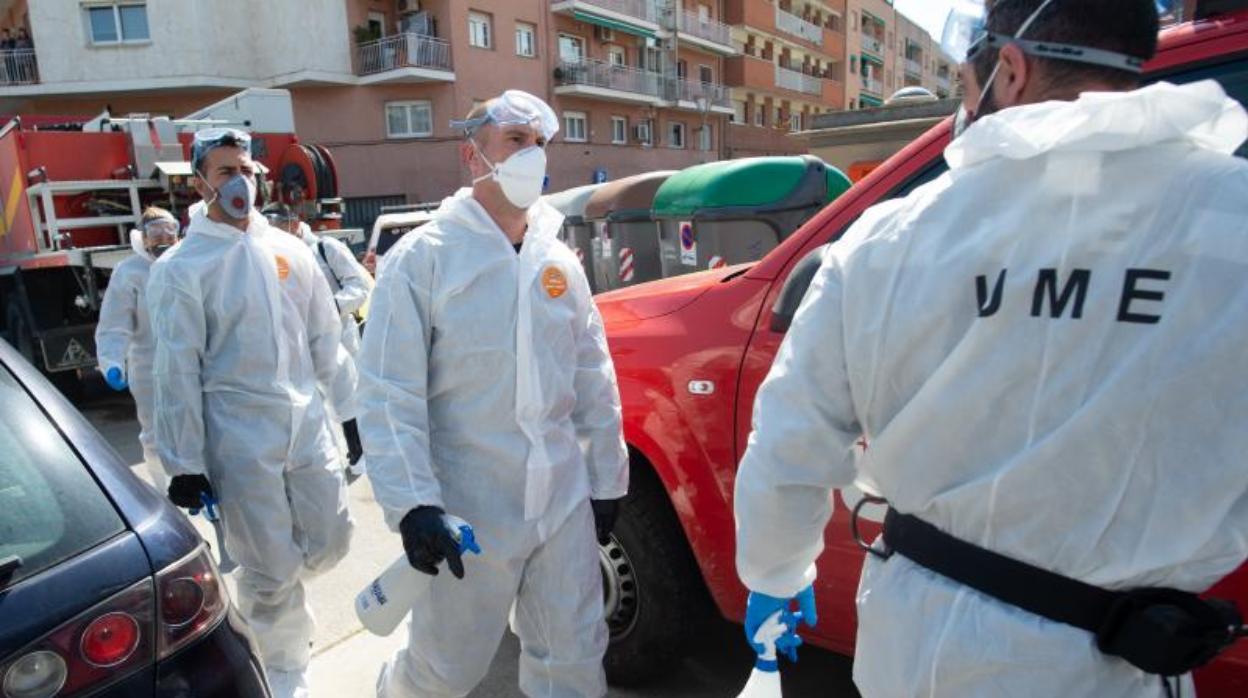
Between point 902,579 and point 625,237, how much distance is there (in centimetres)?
795

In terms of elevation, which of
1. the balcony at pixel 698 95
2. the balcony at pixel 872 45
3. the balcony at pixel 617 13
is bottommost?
the balcony at pixel 698 95

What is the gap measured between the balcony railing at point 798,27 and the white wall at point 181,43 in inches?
1013

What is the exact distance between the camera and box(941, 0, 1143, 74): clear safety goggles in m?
1.18

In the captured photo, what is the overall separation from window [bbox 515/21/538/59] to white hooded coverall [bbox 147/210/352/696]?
89.4 feet

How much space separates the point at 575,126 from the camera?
1224 inches

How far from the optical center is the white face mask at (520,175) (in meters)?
2.45

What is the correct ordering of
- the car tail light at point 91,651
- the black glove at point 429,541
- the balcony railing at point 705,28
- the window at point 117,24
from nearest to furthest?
the car tail light at point 91,651, the black glove at point 429,541, the window at point 117,24, the balcony railing at point 705,28

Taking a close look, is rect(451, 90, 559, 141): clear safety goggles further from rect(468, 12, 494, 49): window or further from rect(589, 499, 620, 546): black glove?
rect(468, 12, 494, 49): window

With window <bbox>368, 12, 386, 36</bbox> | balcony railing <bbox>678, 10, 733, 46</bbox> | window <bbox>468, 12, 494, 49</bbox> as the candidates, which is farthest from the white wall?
balcony railing <bbox>678, 10, 733, 46</bbox>

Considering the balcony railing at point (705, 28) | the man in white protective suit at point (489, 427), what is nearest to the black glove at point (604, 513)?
the man in white protective suit at point (489, 427)

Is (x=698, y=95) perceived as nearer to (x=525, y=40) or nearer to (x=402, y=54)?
(x=525, y=40)

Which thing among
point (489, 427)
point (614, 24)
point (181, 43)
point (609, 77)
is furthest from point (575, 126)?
point (489, 427)

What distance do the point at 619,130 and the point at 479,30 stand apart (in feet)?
26.4

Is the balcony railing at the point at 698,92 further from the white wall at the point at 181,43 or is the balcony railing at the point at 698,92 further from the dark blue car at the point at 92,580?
the dark blue car at the point at 92,580
